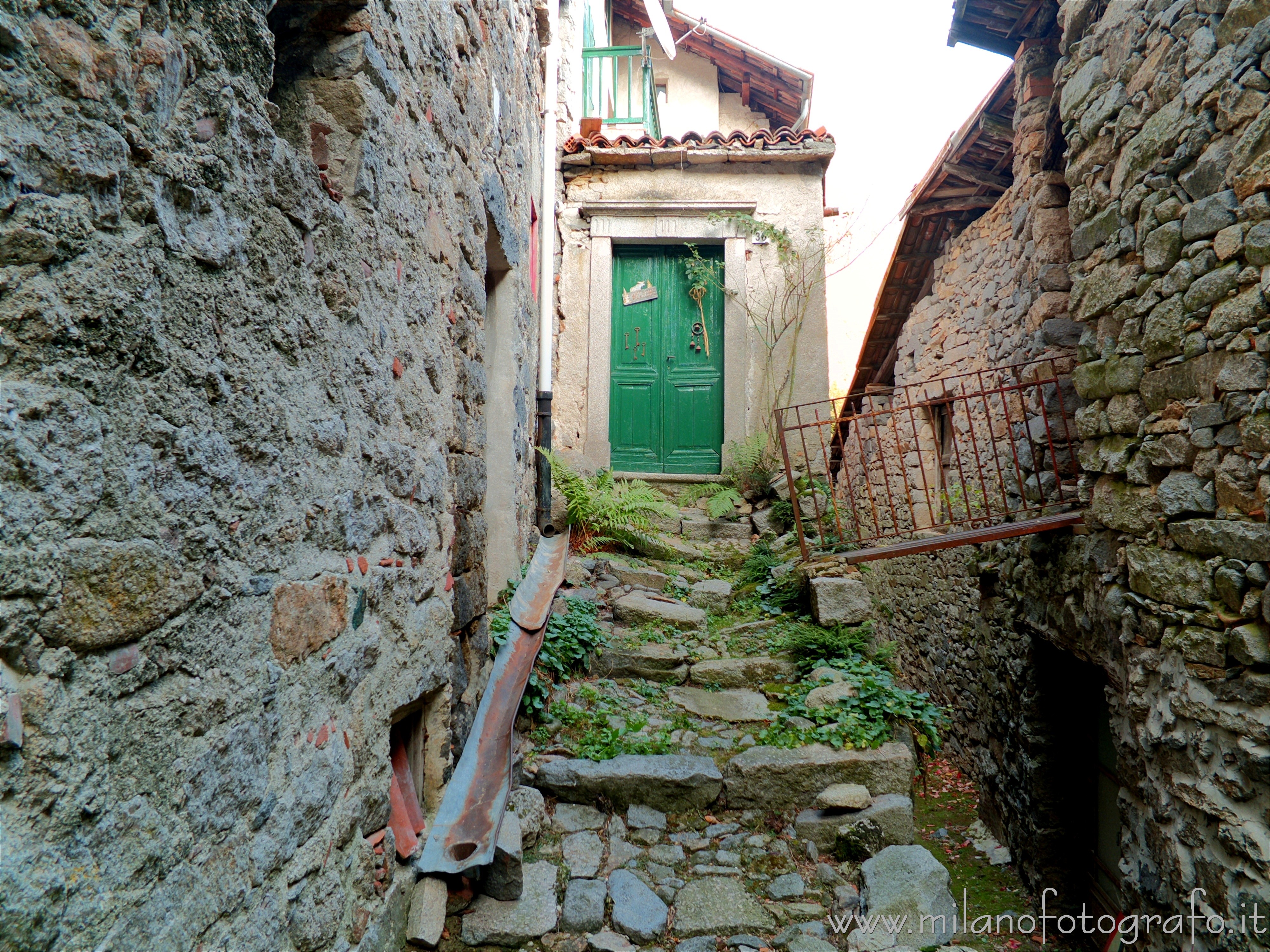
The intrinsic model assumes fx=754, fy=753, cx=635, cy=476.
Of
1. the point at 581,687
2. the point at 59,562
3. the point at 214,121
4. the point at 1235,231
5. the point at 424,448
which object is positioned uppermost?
the point at 1235,231

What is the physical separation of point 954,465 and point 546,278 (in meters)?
3.33

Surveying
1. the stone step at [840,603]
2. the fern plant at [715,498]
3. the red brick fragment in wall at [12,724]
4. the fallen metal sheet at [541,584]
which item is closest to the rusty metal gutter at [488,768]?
the fallen metal sheet at [541,584]

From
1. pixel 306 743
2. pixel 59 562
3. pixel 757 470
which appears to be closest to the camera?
pixel 59 562

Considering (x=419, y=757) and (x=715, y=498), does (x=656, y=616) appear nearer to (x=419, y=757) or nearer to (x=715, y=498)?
(x=715, y=498)

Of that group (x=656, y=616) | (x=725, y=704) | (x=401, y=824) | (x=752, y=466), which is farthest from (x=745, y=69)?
(x=401, y=824)

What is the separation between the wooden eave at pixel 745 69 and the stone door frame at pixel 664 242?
7.27ft

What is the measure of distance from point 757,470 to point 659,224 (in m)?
2.97

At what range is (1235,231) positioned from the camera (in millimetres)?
2385

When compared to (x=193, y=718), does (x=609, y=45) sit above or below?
above

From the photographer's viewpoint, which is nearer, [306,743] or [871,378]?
[306,743]

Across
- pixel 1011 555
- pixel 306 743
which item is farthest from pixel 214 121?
pixel 1011 555

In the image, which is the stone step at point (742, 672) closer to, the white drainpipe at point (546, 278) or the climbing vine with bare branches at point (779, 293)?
the white drainpipe at point (546, 278)

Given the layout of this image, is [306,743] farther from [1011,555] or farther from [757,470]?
[757,470]

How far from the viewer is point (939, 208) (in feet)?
18.7
